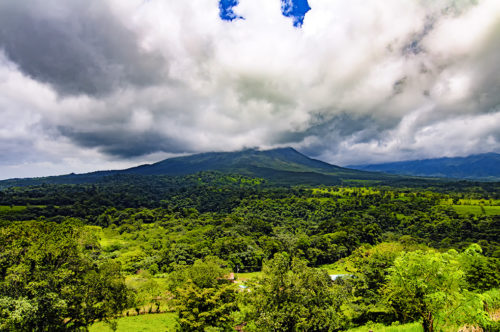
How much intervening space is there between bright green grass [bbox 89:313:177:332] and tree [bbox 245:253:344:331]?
16668mm

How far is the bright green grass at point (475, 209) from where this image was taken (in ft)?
325

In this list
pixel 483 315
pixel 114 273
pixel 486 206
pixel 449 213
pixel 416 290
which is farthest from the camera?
pixel 486 206

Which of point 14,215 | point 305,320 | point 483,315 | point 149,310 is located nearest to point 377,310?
point 305,320

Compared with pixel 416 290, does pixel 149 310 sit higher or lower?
lower

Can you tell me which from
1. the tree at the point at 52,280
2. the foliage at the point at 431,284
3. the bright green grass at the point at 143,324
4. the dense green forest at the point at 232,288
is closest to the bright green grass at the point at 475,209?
the dense green forest at the point at 232,288

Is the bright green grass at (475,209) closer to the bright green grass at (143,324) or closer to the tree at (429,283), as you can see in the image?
the tree at (429,283)

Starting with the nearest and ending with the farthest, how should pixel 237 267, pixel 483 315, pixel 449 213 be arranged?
1. pixel 483 315
2. pixel 237 267
3. pixel 449 213

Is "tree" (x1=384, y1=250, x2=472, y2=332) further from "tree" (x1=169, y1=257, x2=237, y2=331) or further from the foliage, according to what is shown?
"tree" (x1=169, y1=257, x2=237, y2=331)

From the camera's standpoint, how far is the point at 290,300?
17.3 meters

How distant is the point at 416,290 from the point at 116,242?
8239 centimetres

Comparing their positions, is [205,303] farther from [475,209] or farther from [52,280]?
[475,209]

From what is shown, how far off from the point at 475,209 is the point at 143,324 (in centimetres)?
13370

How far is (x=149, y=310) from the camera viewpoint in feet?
119

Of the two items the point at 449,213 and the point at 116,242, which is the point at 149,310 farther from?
the point at 449,213
